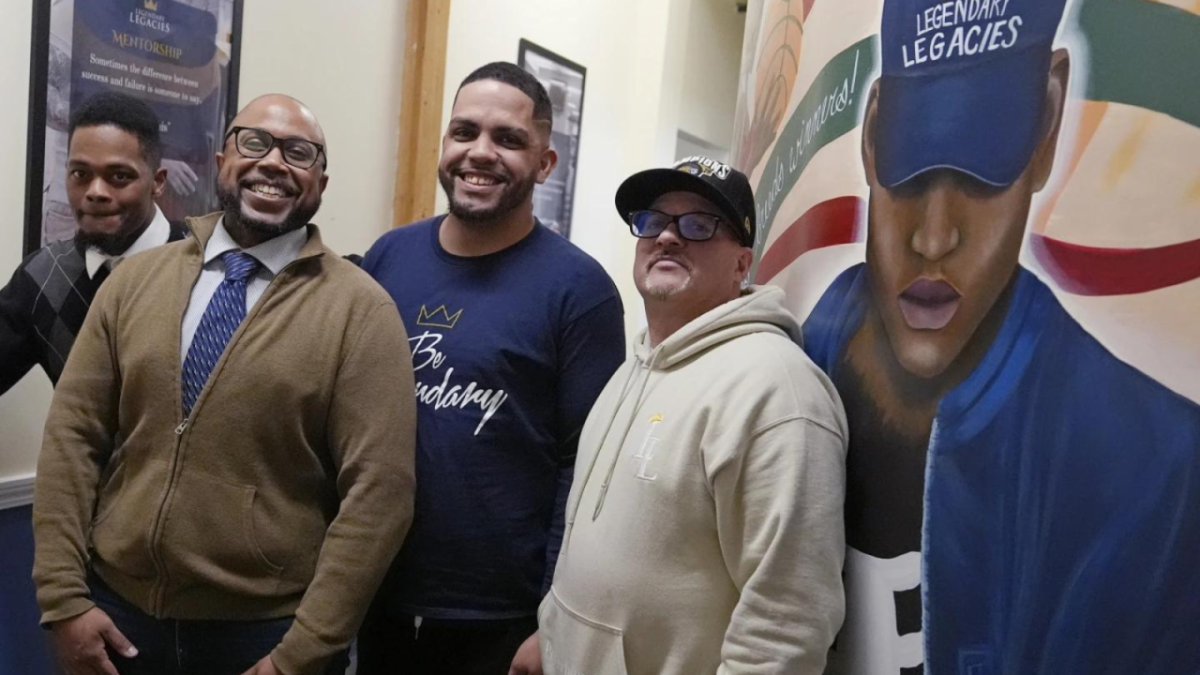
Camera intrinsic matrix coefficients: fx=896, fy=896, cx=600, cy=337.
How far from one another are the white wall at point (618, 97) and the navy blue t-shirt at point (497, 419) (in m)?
2.69

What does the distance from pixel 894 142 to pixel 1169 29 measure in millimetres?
395

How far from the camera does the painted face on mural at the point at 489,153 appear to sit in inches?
64.4

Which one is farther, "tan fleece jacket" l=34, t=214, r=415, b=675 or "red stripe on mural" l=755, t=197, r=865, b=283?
"tan fleece jacket" l=34, t=214, r=415, b=675

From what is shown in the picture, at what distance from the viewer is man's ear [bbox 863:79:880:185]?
1.23 meters

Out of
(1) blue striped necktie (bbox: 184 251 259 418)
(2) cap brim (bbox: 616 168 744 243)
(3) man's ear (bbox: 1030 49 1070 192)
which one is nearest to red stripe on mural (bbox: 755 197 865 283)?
(2) cap brim (bbox: 616 168 744 243)

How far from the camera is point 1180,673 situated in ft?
2.57

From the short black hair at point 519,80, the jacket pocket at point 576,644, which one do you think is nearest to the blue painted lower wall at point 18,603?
the jacket pocket at point 576,644

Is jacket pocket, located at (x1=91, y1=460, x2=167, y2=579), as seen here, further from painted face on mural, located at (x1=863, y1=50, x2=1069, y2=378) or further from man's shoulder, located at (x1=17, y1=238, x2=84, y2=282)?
painted face on mural, located at (x1=863, y1=50, x2=1069, y2=378)

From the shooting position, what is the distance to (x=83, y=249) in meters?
1.82

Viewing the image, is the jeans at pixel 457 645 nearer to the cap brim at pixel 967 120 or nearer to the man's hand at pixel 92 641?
the man's hand at pixel 92 641

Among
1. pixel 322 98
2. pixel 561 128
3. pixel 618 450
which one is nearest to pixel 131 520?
pixel 618 450

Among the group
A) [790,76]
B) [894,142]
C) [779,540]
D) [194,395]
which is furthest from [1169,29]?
[194,395]

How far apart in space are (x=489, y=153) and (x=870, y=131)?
70 centimetres

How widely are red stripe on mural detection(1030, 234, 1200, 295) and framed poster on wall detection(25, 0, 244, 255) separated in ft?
7.00
